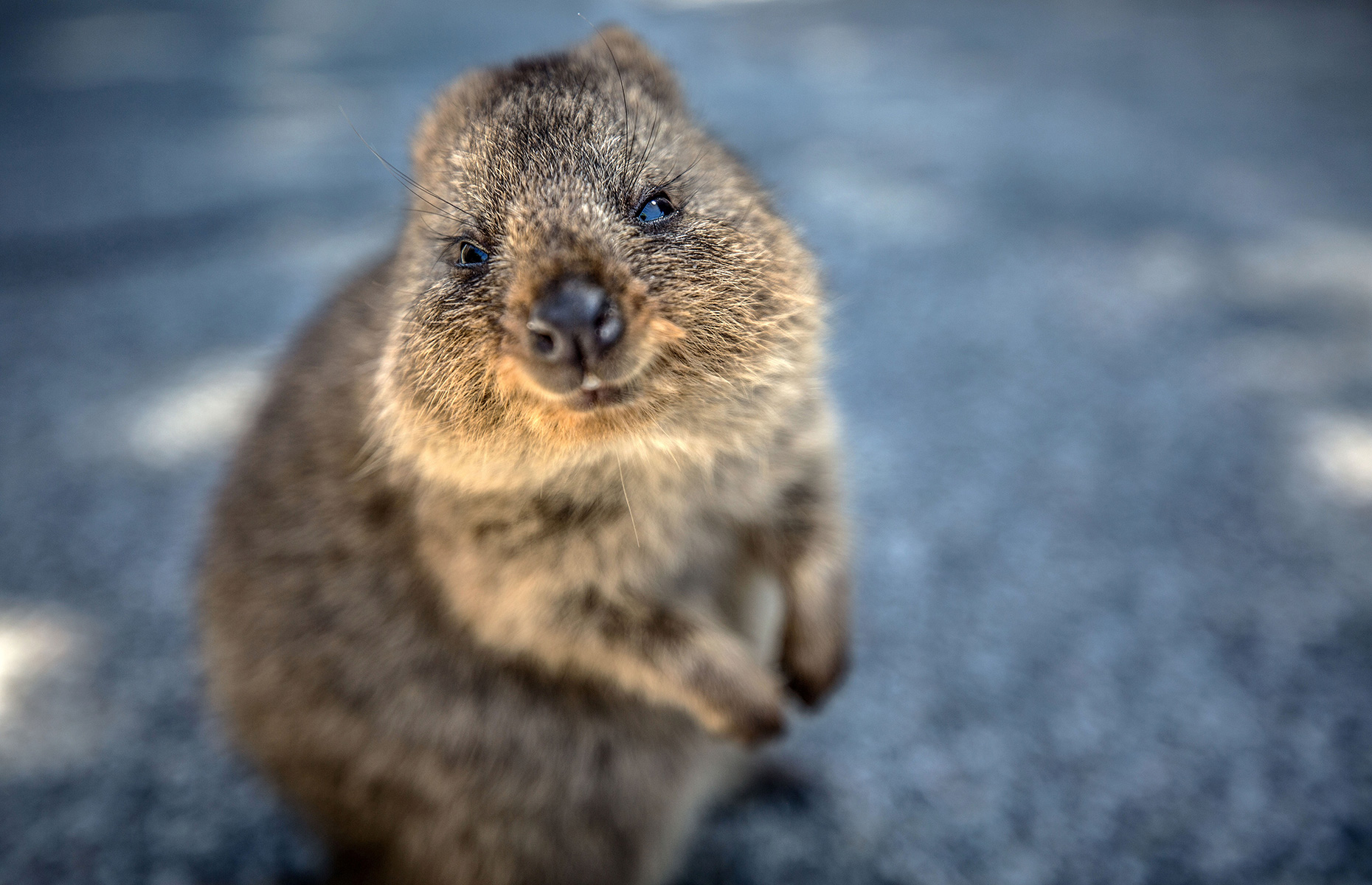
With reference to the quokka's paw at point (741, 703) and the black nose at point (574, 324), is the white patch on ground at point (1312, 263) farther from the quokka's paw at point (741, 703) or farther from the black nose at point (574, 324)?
the black nose at point (574, 324)

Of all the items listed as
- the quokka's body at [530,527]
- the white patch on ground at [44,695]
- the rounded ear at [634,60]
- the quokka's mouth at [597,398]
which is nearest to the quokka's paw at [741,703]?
the quokka's body at [530,527]

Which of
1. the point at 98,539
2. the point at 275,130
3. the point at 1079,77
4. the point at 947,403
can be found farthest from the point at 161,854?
the point at 1079,77

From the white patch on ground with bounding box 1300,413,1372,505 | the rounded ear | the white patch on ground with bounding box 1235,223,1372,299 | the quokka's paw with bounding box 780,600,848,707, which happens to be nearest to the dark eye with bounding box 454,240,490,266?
the rounded ear

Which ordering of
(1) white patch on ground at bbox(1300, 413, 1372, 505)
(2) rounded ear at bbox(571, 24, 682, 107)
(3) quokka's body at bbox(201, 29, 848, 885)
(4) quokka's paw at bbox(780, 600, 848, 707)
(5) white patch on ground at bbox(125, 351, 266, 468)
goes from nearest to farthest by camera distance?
(3) quokka's body at bbox(201, 29, 848, 885)
(2) rounded ear at bbox(571, 24, 682, 107)
(4) quokka's paw at bbox(780, 600, 848, 707)
(1) white patch on ground at bbox(1300, 413, 1372, 505)
(5) white patch on ground at bbox(125, 351, 266, 468)

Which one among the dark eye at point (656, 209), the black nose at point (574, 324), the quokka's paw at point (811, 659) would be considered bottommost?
the quokka's paw at point (811, 659)

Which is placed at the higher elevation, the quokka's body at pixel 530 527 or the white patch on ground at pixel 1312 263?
the white patch on ground at pixel 1312 263

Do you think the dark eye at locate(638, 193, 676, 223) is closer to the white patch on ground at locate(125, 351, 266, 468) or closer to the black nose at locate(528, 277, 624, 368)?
the black nose at locate(528, 277, 624, 368)

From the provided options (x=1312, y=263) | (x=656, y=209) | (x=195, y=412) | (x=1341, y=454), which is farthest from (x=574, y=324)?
(x=1312, y=263)

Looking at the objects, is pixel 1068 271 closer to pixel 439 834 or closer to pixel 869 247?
pixel 869 247
